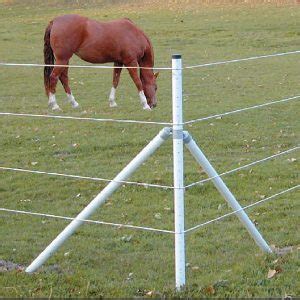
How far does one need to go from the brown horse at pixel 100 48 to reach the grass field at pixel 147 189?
43 cm

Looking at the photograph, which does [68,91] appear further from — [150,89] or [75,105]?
[150,89]

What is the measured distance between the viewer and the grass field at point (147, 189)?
568cm

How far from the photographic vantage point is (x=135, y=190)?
28.3 ft

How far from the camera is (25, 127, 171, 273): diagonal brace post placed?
5441 millimetres

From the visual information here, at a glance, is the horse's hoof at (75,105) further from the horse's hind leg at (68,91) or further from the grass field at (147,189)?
the grass field at (147,189)

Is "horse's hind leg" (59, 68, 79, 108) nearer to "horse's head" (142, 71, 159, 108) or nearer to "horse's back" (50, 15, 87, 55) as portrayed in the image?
"horse's back" (50, 15, 87, 55)

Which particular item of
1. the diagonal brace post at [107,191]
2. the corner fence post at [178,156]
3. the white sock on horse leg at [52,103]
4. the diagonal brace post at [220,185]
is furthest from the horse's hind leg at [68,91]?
the corner fence post at [178,156]

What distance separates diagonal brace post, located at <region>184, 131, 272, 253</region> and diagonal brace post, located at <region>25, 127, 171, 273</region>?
7.5 inches

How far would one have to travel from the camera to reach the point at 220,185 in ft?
18.9

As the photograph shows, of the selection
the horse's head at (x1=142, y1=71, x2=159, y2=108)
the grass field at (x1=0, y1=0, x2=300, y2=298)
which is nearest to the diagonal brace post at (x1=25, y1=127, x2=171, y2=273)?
the grass field at (x1=0, y1=0, x2=300, y2=298)

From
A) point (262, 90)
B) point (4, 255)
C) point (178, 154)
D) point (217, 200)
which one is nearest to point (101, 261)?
point (4, 255)

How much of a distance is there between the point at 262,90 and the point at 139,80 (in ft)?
8.91

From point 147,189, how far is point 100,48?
683 cm

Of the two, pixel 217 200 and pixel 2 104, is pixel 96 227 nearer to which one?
pixel 217 200
